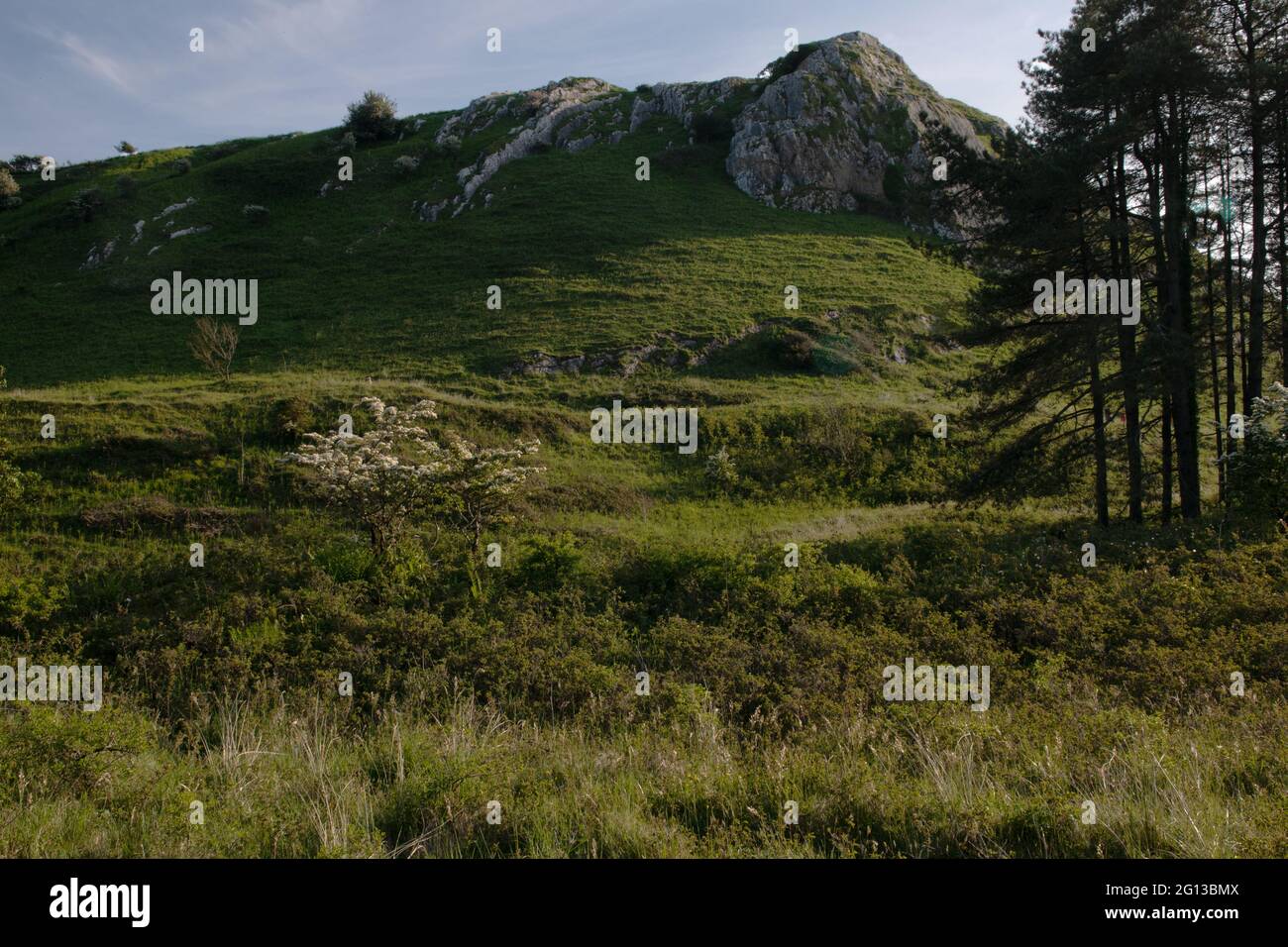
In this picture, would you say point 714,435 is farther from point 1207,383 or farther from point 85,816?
point 85,816

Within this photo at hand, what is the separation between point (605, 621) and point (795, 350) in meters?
24.6

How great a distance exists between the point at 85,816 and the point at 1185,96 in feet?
78.2

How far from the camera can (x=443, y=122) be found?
240ft

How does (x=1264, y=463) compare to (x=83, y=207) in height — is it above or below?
below

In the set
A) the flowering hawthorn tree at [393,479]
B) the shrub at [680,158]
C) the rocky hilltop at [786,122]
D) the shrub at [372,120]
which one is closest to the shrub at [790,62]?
the rocky hilltop at [786,122]

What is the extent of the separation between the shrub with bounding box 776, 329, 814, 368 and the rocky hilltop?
2815 cm

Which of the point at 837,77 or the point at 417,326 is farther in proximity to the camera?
the point at 837,77

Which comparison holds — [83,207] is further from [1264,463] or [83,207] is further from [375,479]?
[1264,463]

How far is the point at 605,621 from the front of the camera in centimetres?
1241

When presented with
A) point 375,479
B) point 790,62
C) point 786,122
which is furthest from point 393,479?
point 790,62

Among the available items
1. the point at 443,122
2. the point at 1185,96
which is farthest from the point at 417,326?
the point at 443,122

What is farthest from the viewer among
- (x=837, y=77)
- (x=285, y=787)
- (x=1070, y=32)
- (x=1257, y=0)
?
(x=837, y=77)

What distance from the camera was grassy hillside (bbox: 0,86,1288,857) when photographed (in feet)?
14.8

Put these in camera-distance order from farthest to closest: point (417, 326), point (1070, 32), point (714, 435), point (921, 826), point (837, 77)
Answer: point (837, 77) < point (417, 326) < point (714, 435) < point (1070, 32) < point (921, 826)
